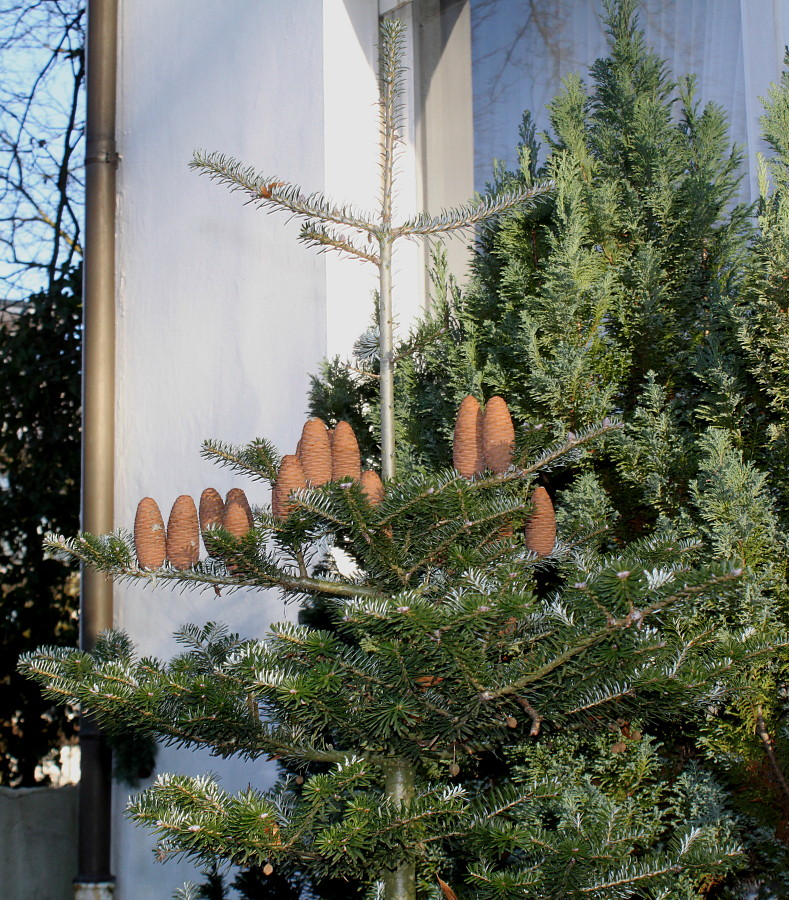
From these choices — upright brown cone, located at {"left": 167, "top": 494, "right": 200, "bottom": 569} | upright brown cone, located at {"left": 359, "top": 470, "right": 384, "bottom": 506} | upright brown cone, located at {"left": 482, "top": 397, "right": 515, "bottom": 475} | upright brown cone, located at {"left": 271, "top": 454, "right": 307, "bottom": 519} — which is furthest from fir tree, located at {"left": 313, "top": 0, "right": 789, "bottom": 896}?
upright brown cone, located at {"left": 167, "top": 494, "right": 200, "bottom": 569}

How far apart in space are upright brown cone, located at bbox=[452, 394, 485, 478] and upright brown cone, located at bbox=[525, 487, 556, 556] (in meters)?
0.13

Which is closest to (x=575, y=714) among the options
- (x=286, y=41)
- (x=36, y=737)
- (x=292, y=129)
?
(x=292, y=129)

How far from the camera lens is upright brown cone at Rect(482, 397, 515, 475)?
58.2 inches

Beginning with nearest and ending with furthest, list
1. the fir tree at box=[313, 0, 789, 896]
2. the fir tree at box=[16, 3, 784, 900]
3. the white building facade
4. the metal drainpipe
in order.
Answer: the fir tree at box=[16, 3, 784, 900] < the fir tree at box=[313, 0, 789, 896] < the white building facade < the metal drainpipe

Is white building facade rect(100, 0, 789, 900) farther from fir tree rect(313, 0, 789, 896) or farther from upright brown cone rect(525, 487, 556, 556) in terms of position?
upright brown cone rect(525, 487, 556, 556)

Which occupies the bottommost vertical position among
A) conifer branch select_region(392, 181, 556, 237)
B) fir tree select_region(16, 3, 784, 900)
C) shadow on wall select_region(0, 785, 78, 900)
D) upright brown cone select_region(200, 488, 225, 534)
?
shadow on wall select_region(0, 785, 78, 900)

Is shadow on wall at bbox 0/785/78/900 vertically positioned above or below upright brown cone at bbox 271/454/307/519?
below

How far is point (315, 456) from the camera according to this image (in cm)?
149

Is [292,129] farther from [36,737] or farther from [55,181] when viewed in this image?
[36,737]

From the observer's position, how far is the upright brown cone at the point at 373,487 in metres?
1.45

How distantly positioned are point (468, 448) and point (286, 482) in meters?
0.28

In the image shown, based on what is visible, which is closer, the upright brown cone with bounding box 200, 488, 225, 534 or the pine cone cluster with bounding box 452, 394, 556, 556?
the pine cone cluster with bounding box 452, 394, 556, 556

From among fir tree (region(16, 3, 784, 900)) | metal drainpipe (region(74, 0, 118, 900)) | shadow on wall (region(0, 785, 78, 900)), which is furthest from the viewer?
shadow on wall (region(0, 785, 78, 900))

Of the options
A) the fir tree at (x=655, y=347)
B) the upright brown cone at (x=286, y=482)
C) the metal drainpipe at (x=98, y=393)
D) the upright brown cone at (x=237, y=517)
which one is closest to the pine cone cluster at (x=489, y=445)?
the fir tree at (x=655, y=347)
